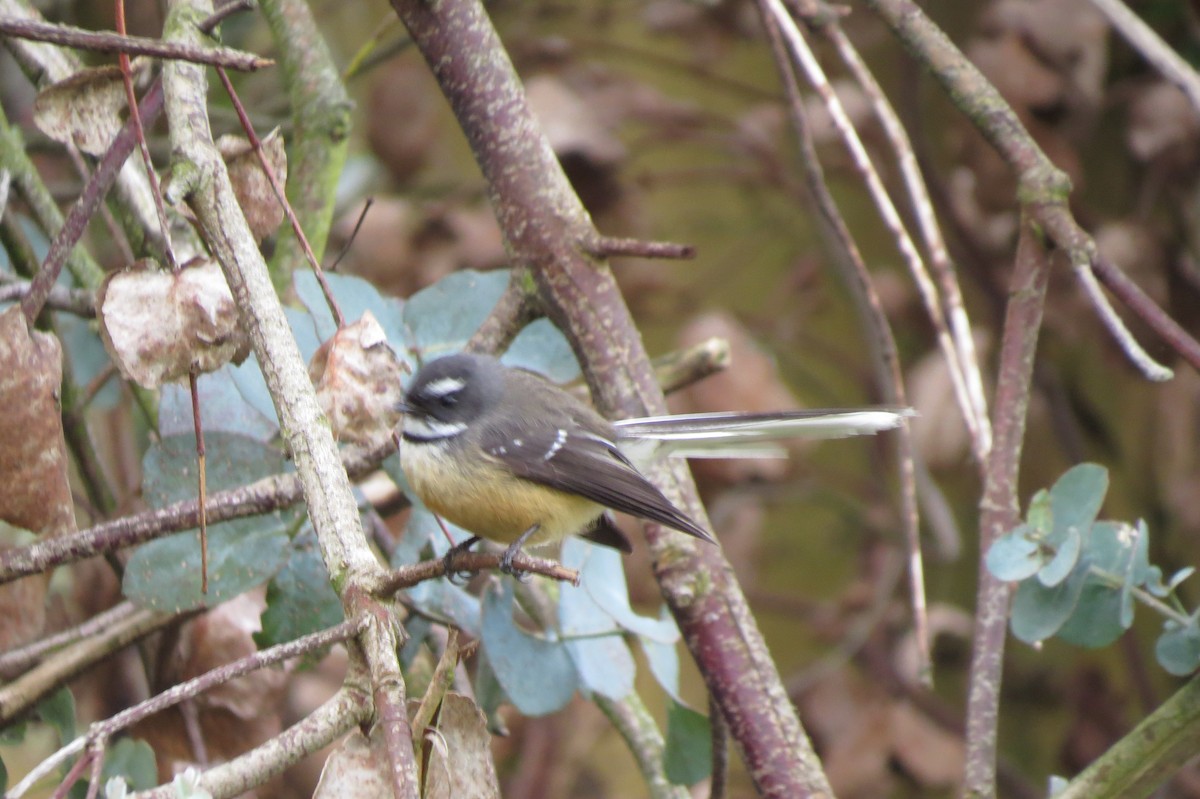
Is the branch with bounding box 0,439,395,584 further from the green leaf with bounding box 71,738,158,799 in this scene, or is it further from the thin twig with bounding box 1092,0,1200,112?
the thin twig with bounding box 1092,0,1200,112

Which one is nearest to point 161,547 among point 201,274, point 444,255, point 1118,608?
point 201,274

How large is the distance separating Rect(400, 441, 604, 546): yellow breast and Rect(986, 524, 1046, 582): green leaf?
2.05 feet

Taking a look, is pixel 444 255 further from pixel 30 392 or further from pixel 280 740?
pixel 280 740

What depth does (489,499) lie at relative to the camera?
1739 millimetres

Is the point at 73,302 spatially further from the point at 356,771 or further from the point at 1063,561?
the point at 1063,561

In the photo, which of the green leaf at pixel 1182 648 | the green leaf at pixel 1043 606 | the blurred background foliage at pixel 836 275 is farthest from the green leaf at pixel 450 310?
the blurred background foliage at pixel 836 275

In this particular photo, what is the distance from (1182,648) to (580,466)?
2.74ft

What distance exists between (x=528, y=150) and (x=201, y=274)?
63cm

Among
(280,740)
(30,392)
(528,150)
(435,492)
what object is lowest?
(280,740)

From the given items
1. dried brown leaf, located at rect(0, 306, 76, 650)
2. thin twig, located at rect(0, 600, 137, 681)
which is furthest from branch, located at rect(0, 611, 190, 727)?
dried brown leaf, located at rect(0, 306, 76, 650)

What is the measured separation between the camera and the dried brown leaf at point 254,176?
1.30m

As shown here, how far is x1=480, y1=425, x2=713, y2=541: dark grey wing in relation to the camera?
1.53m

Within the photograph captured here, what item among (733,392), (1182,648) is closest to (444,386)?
(1182,648)

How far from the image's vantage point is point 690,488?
1.69 m
